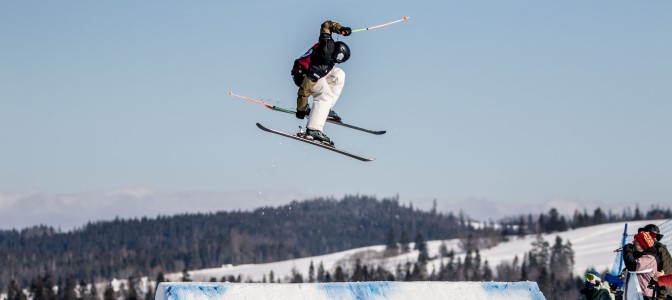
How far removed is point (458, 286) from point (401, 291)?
29.5 inches

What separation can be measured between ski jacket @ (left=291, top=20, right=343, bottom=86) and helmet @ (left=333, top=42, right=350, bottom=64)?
6 cm

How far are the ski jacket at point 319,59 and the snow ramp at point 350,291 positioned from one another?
4.33m

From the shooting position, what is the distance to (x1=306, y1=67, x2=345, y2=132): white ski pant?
1744cm

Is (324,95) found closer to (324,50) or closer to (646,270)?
(324,50)

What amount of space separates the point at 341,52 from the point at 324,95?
1.02 meters

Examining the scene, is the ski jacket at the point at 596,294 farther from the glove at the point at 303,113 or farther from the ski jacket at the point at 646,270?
the glove at the point at 303,113

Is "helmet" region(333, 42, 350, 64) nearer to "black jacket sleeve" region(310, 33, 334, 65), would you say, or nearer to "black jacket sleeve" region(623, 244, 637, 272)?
"black jacket sleeve" region(310, 33, 334, 65)

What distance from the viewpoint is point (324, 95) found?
17.5 m

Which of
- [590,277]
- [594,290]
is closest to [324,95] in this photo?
[590,277]

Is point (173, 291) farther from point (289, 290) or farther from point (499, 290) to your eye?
point (499, 290)

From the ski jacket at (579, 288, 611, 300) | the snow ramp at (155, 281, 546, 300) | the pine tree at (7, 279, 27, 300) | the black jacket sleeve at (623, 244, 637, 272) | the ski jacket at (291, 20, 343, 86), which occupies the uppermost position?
the pine tree at (7, 279, 27, 300)

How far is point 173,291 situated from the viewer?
11.3 m

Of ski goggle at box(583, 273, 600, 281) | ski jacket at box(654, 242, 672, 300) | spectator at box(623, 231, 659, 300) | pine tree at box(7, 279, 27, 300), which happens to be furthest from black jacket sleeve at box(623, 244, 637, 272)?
pine tree at box(7, 279, 27, 300)

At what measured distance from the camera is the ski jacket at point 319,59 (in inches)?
647
